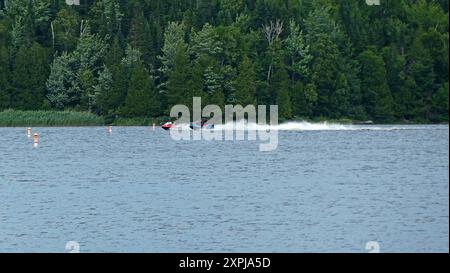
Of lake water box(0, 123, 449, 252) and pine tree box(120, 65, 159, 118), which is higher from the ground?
lake water box(0, 123, 449, 252)

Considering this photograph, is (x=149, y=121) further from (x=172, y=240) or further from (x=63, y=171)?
(x=172, y=240)

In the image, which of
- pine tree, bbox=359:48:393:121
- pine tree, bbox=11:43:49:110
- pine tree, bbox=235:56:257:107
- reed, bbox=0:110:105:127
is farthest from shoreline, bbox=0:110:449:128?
pine tree, bbox=235:56:257:107

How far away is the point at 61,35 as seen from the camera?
139 metres

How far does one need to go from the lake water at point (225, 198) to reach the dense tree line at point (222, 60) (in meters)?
45.9

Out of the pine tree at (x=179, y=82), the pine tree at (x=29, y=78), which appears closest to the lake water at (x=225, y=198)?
the pine tree at (x=179, y=82)

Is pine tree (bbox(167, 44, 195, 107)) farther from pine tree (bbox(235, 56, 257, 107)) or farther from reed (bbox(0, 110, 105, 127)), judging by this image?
reed (bbox(0, 110, 105, 127))

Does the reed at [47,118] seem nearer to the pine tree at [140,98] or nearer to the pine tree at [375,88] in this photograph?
the pine tree at [140,98]

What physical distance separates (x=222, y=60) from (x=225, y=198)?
88.4 meters

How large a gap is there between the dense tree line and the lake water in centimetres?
4592

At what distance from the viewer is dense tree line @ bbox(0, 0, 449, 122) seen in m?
131

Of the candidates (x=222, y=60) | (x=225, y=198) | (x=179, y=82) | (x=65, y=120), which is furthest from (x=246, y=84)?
(x=225, y=198)

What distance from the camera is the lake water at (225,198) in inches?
1438

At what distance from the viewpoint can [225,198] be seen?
157 ft
